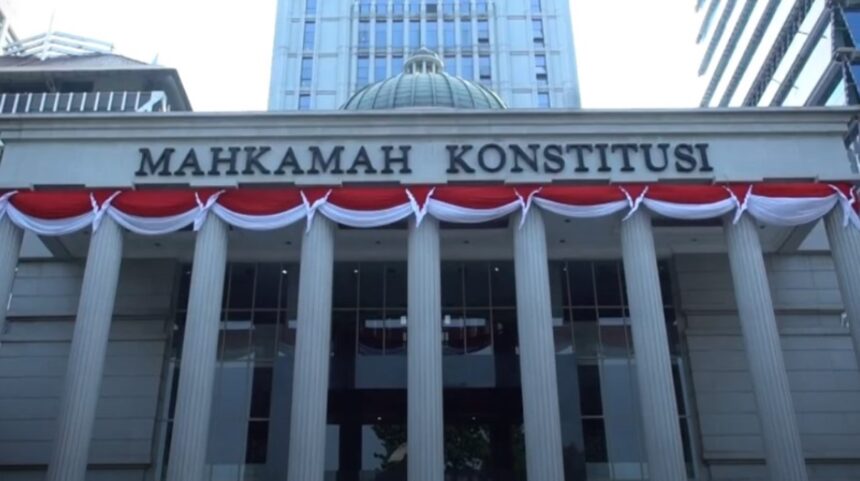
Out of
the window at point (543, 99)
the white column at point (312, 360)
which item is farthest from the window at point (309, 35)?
the white column at point (312, 360)

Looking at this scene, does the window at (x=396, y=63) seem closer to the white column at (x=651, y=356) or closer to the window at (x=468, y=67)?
the window at (x=468, y=67)

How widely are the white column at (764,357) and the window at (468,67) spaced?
43628mm

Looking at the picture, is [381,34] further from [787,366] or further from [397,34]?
[787,366]

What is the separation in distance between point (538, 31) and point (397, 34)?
1211 cm

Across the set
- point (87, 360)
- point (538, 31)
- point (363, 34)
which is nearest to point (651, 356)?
point (87, 360)

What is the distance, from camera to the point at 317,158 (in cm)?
2744

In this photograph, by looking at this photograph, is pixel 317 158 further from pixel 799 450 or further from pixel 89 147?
pixel 799 450

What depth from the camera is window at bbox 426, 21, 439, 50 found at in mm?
69062

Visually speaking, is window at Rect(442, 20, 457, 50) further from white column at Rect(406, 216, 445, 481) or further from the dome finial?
white column at Rect(406, 216, 445, 481)

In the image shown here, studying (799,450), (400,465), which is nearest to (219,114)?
(400,465)

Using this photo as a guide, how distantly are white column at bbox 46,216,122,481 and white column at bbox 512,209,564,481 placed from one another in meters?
12.6

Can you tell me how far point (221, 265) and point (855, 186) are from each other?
68.0 ft

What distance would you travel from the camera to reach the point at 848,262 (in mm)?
26000

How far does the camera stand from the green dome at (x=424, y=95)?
40.5m
